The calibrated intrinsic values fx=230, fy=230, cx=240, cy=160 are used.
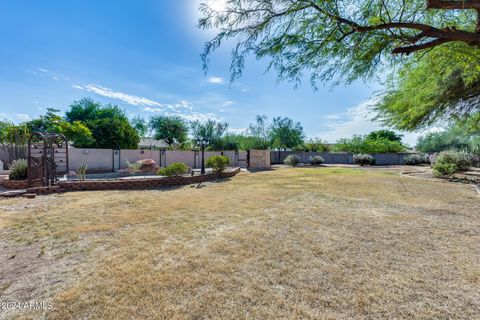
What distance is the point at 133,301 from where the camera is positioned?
6.32 ft

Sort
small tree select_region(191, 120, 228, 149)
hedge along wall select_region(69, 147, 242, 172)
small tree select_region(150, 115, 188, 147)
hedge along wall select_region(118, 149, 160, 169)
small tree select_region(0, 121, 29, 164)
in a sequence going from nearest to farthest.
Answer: small tree select_region(0, 121, 29, 164), hedge along wall select_region(69, 147, 242, 172), hedge along wall select_region(118, 149, 160, 169), small tree select_region(191, 120, 228, 149), small tree select_region(150, 115, 188, 147)

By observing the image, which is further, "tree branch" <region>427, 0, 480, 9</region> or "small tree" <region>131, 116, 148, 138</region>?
"small tree" <region>131, 116, 148, 138</region>

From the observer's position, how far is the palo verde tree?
3.14 m

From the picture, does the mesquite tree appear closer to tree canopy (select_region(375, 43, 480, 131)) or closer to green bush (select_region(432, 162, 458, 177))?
tree canopy (select_region(375, 43, 480, 131))

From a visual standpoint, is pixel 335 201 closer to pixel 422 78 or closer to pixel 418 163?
pixel 422 78

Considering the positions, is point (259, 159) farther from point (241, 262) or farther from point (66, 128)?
point (241, 262)

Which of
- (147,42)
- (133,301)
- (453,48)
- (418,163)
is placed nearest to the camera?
(133,301)

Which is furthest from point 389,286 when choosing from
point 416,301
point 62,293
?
point 62,293

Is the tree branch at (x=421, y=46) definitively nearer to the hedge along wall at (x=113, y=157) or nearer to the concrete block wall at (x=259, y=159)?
the hedge along wall at (x=113, y=157)

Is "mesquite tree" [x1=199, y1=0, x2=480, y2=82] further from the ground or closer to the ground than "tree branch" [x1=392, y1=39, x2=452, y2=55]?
further from the ground

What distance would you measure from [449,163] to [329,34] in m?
14.2

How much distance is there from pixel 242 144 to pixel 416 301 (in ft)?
87.1

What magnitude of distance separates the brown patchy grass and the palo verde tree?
2638 mm

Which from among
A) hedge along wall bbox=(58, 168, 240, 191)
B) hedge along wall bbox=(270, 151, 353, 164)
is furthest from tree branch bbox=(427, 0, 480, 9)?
hedge along wall bbox=(270, 151, 353, 164)
